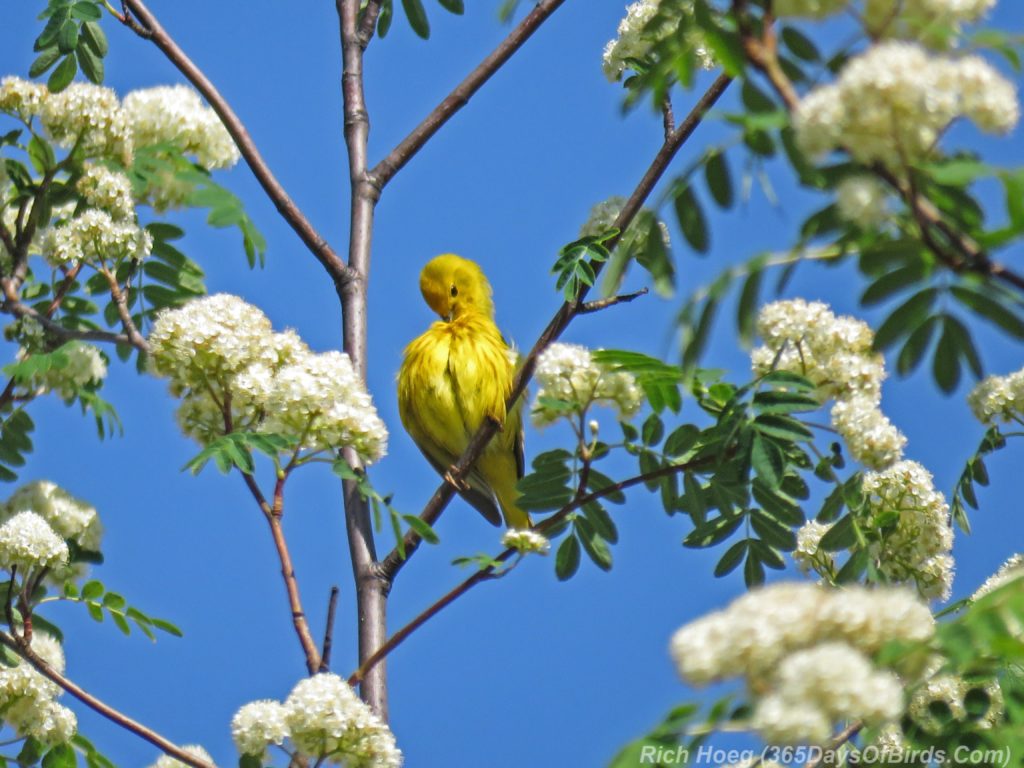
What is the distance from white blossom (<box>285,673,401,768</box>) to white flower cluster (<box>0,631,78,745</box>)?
1190mm

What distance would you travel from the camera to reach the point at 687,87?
244cm

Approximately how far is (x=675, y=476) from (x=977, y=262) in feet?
7.14

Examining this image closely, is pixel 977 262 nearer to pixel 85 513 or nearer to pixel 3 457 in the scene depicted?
pixel 85 513

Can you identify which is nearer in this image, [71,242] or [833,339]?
[833,339]

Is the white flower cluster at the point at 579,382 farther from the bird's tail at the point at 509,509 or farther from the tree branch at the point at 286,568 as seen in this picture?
the bird's tail at the point at 509,509

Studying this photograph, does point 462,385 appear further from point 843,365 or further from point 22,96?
point 843,365

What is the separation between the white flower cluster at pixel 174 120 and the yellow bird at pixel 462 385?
2417mm

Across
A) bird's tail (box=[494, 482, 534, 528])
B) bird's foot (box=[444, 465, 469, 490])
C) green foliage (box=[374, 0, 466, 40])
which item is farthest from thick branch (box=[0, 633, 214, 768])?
bird's tail (box=[494, 482, 534, 528])

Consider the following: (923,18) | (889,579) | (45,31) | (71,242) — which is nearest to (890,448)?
(889,579)

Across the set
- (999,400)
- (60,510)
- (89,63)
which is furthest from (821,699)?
(89,63)

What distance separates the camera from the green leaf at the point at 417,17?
5.55m

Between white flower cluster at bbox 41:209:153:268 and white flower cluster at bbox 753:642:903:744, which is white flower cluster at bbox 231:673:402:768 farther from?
white flower cluster at bbox 753:642:903:744

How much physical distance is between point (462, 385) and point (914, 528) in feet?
11.0

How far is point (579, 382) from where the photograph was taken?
11.8 ft
